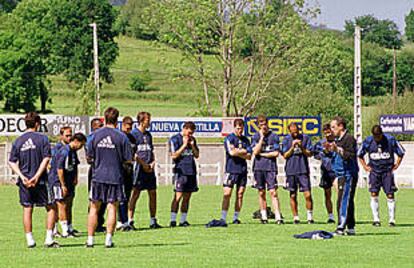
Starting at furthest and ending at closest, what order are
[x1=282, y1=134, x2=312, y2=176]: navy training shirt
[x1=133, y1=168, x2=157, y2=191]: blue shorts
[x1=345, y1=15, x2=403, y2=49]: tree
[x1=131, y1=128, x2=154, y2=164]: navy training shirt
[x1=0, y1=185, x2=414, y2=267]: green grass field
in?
[x1=345, y1=15, x2=403, y2=49]: tree
[x1=282, y1=134, x2=312, y2=176]: navy training shirt
[x1=133, y1=168, x2=157, y2=191]: blue shorts
[x1=131, y1=128, x2=154, y2=164]: navy training shirt
[x1=0, y1=185, x2=414, y2=267]: green grass field

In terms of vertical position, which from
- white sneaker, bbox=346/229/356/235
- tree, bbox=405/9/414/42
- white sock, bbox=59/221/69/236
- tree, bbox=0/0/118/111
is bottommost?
white sneaker, bbox=346/229/356/235

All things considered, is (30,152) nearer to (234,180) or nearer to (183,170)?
(183,170)

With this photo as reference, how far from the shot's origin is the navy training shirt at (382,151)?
63.4 ft

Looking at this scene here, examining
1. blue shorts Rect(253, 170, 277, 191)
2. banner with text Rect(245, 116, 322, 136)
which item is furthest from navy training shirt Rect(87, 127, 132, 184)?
banner with text Rect(245, 116, 322, 136)

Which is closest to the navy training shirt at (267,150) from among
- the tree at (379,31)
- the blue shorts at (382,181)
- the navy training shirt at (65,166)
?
the blue shorts at (382,181)

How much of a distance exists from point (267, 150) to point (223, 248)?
15.6ft

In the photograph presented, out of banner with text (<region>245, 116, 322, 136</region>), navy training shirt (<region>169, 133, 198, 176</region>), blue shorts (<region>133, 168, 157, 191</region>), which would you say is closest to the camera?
blue shorts (<region>133, 168, 157, 191</region>)

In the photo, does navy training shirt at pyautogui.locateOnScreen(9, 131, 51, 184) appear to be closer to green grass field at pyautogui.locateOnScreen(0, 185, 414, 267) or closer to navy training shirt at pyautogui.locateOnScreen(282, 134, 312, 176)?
green grass field at pyautogui.locateOnScreen(0, 185, 414, 267)

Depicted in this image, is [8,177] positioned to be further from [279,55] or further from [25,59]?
[25,59]

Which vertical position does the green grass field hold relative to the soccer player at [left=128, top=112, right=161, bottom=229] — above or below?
below

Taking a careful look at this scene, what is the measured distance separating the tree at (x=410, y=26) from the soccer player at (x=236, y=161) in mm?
129124

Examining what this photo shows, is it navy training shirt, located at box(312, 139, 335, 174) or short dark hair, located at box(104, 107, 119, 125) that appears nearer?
short dark hair, located at box(104, 107, 119, 125)

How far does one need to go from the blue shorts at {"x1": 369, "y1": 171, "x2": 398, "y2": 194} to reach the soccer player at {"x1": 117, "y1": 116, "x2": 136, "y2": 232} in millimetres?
4966

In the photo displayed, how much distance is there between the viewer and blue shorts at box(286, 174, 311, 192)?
20.2 metres
